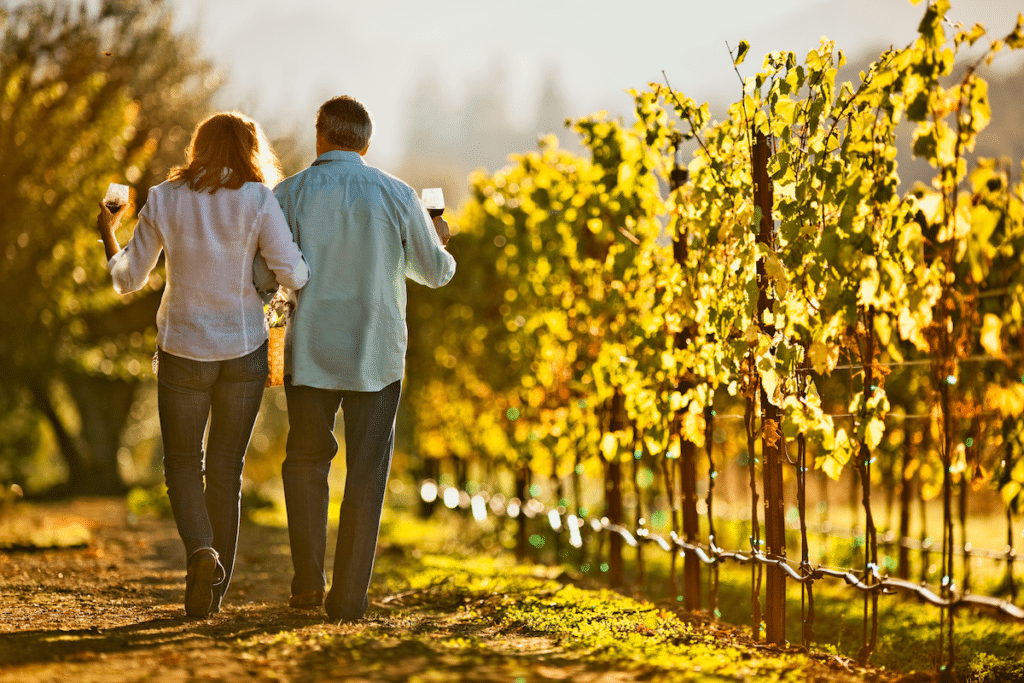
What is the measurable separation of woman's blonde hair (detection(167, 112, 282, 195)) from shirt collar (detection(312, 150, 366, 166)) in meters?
0.25

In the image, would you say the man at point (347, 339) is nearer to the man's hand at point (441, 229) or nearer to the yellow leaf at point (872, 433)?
the man's hand at point (441, 229)

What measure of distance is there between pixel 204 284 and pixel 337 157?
2.42 ft

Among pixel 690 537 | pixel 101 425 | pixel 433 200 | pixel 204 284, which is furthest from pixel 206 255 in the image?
pixel 101 425

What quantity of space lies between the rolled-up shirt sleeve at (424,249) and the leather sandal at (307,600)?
53.0 inches

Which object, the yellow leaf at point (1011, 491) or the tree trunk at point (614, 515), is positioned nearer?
the yellow leaf at point (1011, 491)

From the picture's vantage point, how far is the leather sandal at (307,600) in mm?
3654

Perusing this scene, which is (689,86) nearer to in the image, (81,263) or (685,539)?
(685,539)

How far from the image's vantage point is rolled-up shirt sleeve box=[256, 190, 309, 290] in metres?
3.39

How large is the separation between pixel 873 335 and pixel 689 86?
1.54 m

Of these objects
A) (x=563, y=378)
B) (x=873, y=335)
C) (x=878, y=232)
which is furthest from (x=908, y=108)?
(x=563, y=378)

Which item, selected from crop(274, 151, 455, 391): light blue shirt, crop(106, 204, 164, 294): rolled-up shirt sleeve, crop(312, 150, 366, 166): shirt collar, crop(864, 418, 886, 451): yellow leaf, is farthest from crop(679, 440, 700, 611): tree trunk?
crop(106, 204, 164, 294): rolled-up shirt sleeve

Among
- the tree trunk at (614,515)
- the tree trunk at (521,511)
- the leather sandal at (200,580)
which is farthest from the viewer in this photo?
the tree trunk at (521,511)

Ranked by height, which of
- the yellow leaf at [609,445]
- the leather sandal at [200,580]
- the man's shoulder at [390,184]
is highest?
the man's shoulder at [390,184]

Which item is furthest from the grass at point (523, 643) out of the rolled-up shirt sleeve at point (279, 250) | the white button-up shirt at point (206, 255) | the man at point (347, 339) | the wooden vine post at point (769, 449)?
the rolled-up shirt sleeve at point (279, 250)
